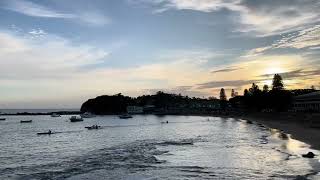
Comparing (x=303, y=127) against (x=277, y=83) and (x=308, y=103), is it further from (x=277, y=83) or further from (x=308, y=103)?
(x=277, y=83)

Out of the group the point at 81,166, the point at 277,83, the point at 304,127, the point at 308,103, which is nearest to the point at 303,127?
the point at 304,127

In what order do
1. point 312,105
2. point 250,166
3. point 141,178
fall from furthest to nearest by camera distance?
1. point 312,105
2. point 250,166
3. point 141,178

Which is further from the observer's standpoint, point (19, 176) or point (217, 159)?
point (217, 159)

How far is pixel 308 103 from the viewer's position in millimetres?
162875

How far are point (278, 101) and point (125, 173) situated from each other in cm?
13888

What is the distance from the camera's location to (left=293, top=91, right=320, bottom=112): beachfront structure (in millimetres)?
152600

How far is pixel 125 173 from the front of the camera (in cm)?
3394

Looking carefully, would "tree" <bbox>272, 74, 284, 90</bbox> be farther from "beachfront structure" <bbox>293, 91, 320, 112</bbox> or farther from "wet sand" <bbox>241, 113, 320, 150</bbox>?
"wet sand" <bbox>241, 113, 320, 150</bbox>

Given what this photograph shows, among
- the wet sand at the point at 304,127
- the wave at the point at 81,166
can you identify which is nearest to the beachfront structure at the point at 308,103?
the wet sand at the point at 304,127

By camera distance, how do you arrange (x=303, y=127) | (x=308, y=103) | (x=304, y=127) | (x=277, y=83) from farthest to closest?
(x=277, y=83) → (x=308, y=103) → (x=303, y=127) → (x=304, y=127)

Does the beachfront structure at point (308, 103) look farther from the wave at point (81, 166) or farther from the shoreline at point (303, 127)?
the wave at point (81, 166)

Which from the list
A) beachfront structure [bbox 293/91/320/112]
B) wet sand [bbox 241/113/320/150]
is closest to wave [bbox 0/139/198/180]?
wet sand [bbox 241/113/320/150]

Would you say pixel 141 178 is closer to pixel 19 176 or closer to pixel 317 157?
pixel 19 176

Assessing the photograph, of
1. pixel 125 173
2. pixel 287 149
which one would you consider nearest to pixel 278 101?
pixel 287 149
